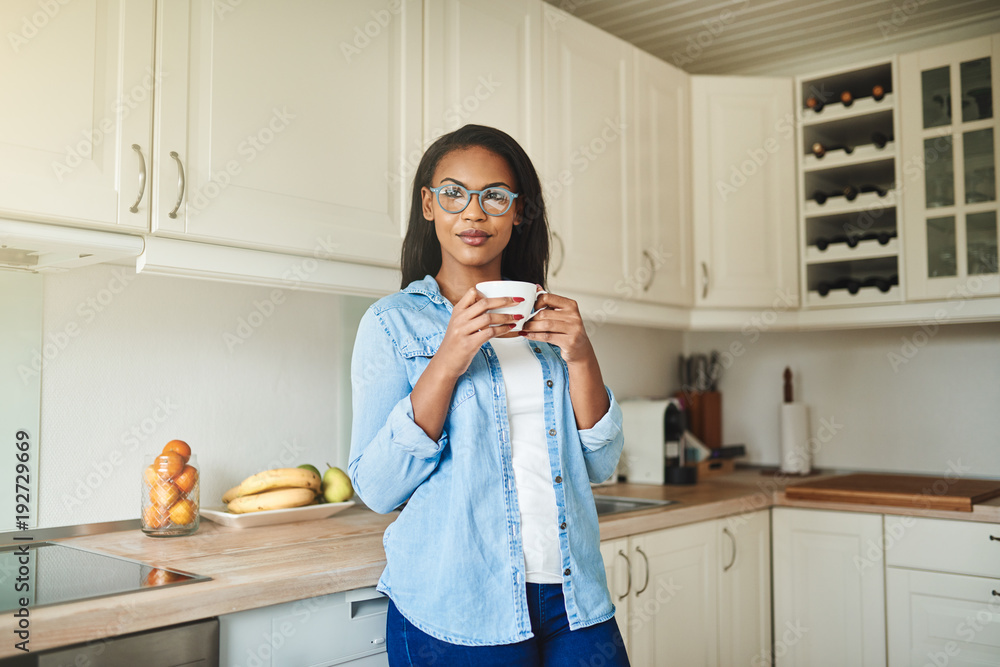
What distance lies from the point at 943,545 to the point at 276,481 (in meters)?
1.78

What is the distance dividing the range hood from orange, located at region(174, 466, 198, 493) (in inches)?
17.0

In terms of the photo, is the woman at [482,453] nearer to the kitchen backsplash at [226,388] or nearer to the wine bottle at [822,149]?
the kitchen backsplash at [226,388]

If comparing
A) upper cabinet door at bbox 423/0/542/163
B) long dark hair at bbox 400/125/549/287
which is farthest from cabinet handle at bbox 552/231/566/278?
long dark hair at bbox 400/125/549/287

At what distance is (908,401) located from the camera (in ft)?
9.48

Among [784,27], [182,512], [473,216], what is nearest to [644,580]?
[182,512]

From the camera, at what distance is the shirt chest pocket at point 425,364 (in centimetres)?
115

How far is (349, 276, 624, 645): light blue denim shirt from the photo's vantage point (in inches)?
43.1

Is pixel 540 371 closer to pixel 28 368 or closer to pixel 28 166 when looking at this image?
pixel 28 166

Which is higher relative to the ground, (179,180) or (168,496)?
(179,180)

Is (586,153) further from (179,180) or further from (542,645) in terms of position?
(542,645)

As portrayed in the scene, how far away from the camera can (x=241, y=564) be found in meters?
1.34

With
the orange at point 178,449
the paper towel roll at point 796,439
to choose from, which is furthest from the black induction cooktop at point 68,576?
the paper towel roll at point 796,439

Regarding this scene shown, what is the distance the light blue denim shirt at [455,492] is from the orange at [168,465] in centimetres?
59

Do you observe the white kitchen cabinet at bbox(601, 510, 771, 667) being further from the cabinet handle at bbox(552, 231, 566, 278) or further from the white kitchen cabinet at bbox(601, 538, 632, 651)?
the cabinet handle at bbox(552, 231, 566, 278)
